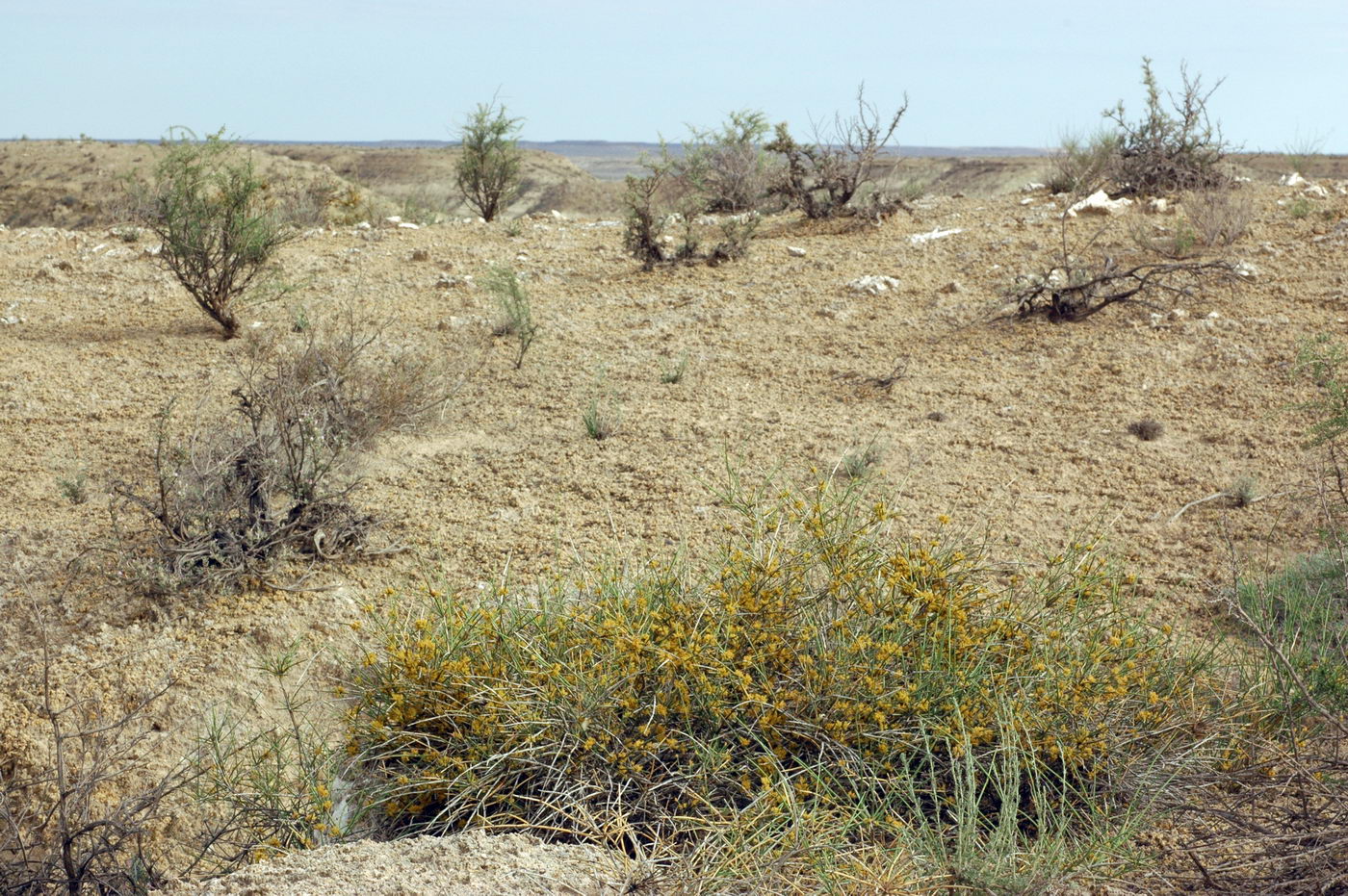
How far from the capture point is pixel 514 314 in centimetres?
661

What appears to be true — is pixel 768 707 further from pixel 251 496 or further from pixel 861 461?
pixel 251 496

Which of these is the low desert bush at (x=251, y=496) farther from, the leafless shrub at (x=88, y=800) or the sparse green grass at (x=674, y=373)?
the sparse green grass at (x=674, y=373)

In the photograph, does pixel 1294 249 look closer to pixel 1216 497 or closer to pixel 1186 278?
pixel 1186 278

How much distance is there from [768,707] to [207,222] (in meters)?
5.56

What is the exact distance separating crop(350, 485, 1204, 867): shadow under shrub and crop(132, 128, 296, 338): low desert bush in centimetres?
455

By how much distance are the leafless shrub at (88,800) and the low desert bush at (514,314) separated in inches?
127

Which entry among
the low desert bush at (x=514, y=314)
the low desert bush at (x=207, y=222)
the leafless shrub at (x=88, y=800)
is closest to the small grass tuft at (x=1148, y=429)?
the low desert bush at (x=514, y=314)

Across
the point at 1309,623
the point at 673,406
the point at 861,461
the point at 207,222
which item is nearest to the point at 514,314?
the point at 673,406

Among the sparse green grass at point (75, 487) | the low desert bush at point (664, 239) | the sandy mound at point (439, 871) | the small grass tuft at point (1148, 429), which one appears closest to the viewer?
the sandy mound at point (439, 871)

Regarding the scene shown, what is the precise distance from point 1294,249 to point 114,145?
103ft

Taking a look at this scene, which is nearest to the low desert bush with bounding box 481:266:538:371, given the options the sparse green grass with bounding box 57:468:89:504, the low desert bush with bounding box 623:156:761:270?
the low desert bush with bounding box 623:156:761:270

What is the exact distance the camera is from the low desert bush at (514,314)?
20.8ft

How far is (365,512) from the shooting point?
4.54 meters

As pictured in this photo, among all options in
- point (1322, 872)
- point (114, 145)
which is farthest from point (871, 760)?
point (114, 145)
